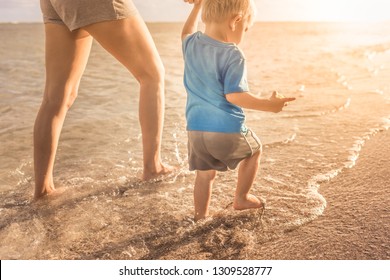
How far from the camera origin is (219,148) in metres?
2.20

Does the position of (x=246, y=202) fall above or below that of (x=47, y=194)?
above

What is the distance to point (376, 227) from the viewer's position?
2.23 metres

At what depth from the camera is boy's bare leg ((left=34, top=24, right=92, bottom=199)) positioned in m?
2.55

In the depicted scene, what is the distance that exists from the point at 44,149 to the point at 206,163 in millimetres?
960

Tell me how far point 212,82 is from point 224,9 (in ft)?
1.02

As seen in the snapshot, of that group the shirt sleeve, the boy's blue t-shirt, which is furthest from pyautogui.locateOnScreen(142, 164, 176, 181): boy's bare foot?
the shirt sleeve

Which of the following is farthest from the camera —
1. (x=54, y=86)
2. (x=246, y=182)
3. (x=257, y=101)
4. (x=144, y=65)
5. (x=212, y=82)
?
(x=144, y=65)

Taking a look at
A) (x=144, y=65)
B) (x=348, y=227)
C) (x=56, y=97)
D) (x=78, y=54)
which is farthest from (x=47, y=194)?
(x=348, y=227)

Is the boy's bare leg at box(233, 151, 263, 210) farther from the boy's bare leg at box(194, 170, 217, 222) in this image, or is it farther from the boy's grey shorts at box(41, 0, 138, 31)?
the boy's grey shorts at box(41, 0, 138, 31)

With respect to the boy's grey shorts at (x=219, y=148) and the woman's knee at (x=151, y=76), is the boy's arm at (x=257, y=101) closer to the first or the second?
the boy's grey shorts at (x=219, y=148)

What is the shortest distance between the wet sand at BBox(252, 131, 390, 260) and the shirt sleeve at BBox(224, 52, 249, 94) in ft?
2.34

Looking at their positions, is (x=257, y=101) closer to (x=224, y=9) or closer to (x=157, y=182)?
(x=224, y=9)
